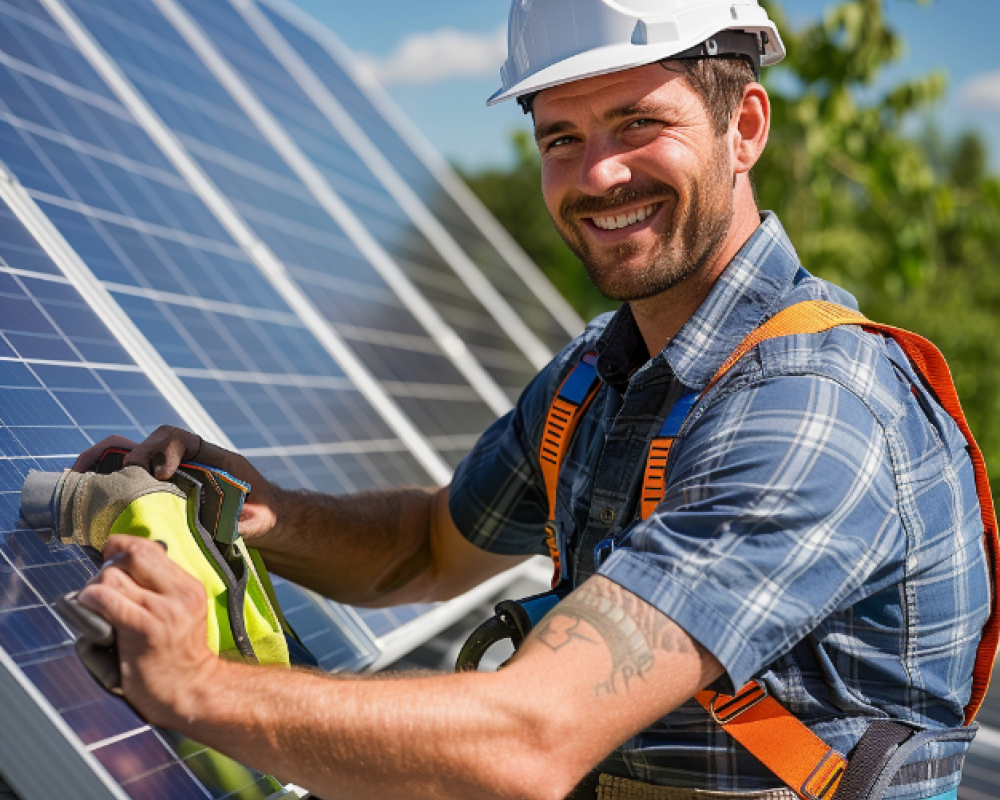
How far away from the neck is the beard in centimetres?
3

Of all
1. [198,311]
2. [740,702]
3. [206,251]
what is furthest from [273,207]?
[740,702]

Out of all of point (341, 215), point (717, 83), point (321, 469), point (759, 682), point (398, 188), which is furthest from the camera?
point (398, 188)

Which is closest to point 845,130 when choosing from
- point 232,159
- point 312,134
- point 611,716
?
point 312,134

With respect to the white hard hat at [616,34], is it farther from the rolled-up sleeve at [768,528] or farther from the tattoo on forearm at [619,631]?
the tattoo on forearm at [619,631]

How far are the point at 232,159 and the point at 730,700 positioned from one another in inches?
151

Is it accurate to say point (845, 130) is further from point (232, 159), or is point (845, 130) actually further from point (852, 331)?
point (852, 331)

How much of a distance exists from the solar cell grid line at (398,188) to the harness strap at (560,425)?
143 inches

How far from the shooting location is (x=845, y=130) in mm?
8570

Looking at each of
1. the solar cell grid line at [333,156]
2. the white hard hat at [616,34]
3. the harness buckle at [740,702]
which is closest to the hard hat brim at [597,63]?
the white hard hat at [616,34]

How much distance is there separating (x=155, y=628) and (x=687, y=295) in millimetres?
1417

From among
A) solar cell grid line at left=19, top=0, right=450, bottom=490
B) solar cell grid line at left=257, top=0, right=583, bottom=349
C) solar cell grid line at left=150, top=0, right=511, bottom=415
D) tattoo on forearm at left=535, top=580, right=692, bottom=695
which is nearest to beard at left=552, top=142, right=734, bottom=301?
tattoo on forearm at left=535, top=580, right=692, bottom=695

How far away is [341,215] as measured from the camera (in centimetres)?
569

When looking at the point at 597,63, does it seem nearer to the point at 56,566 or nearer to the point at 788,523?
the point at 788,523

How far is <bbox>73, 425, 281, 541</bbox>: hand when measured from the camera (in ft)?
7.36
